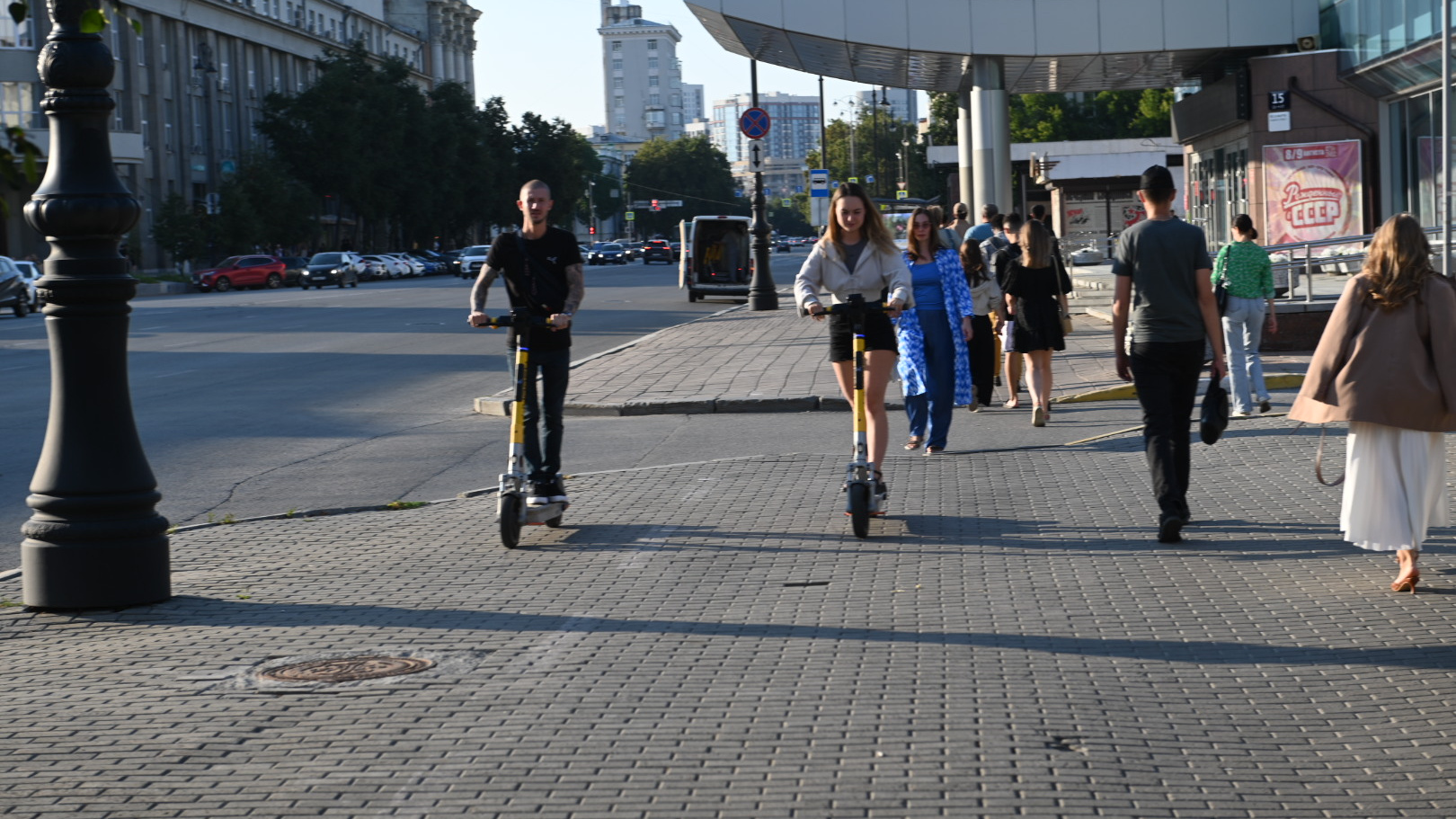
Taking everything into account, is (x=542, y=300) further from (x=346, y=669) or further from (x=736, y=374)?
(x=736, y=374)

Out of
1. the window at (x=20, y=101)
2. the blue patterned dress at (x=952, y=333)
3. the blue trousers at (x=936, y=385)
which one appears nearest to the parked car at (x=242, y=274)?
the window at (x=20, y=101)

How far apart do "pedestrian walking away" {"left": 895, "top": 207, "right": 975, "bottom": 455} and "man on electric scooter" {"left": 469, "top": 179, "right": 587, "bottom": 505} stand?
306 cm

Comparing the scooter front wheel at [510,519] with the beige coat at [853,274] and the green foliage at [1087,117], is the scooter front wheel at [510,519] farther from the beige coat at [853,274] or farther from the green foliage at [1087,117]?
the green foliage at [1087,117]

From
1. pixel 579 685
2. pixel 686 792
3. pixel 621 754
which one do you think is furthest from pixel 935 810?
pixel 579 685

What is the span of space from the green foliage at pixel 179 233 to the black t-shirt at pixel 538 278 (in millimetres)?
66497

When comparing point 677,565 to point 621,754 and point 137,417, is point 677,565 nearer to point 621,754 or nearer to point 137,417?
point 621,754

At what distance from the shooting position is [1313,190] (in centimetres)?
2961

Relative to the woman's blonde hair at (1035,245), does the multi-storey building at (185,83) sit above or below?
above

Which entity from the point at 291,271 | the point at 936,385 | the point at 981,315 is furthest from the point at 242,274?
the point at 936,385

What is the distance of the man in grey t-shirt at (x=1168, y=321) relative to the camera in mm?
8234

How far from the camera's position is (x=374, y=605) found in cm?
695

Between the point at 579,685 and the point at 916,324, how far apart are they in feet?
21.2

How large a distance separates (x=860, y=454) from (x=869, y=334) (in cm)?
85

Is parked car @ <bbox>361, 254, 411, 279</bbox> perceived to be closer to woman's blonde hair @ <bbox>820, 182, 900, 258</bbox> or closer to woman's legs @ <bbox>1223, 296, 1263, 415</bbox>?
woman's legs @ <bbox>1223, 296, 1263, 415</bbox>
